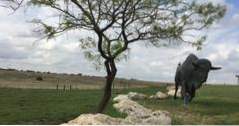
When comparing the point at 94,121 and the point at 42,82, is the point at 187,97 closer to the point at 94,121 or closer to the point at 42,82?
the point at 94,121

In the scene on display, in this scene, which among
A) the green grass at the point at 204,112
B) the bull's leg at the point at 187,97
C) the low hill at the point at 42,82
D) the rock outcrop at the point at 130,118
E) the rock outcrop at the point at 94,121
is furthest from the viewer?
the low hill at the point at 42,82

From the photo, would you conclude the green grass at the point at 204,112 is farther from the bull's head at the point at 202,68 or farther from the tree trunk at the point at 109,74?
the tree trunk at the point at 109,74

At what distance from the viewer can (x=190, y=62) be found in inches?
1639

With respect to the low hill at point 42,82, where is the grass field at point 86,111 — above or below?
below

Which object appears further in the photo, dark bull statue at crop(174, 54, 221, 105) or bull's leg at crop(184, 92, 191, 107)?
bull's leg at crop(184, 92, 191, 107)

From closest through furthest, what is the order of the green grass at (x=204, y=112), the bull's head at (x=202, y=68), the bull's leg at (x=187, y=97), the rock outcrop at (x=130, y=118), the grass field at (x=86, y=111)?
the rock outcrop at (x=130, y=118)
the green grass at (x=204, y=112)
the grass field at (x=86, y=111)
the bull's head at (x=202, y=68)
the bull's leg at (x=187, y=97)

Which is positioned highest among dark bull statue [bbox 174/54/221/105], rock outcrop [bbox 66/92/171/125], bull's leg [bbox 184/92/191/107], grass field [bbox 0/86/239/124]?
dark bull statue [bbox 174/54/221/105]

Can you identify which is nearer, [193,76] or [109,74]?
[109,74]

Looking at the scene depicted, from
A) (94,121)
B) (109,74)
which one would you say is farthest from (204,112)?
(94,121)

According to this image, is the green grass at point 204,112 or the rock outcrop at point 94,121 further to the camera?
the green grass at point 204,112

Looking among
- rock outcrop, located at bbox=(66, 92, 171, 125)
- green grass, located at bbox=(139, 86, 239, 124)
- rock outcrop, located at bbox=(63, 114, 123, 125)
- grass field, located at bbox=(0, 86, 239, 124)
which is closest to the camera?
rock outcrop, located at bbox=(63, 114, 123, 125)

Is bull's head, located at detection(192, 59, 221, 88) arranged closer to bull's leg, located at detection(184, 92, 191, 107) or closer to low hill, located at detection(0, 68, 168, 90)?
bull's leg, located at detection(184, 92, 191, 107)

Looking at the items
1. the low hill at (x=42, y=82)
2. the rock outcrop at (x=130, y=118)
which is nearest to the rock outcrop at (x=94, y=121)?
the rock outcrop at (x=130, y=118)

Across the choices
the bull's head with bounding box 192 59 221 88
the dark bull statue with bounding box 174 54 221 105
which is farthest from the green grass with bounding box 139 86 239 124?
the bull's head with bounding box 192 59 221 88
